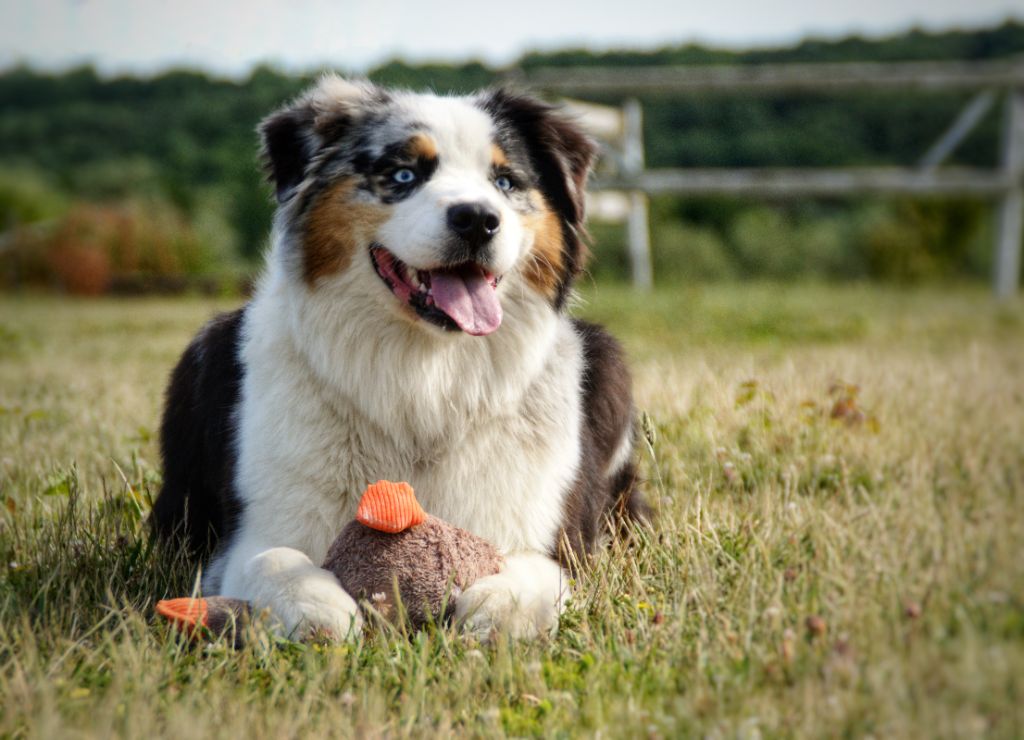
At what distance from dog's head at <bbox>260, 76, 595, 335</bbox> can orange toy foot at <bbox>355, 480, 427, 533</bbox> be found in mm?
580

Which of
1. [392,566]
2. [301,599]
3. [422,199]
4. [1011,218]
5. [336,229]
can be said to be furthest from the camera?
[1011,218]

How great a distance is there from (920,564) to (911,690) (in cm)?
65

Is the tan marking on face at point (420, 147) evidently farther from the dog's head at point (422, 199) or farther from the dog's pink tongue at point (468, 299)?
the dog's pink tongue at point (468, 299)

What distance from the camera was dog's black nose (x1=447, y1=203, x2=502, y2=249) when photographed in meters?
2.75

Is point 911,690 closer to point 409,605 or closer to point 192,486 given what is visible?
point 409,605

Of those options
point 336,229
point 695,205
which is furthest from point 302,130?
point 695,205

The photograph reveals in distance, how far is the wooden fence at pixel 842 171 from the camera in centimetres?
1176

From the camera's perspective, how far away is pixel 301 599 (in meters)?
2.43

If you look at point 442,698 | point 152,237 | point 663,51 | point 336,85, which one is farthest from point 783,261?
point 442,698

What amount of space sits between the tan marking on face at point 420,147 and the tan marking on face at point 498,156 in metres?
0.21

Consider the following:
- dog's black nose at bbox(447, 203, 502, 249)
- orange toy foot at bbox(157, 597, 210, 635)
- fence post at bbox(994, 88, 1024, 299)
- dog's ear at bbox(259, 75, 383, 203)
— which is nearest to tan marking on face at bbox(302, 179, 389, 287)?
dog's ear at bbox(259, 75, 383, 203)

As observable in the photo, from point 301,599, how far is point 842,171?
11251 millimetres

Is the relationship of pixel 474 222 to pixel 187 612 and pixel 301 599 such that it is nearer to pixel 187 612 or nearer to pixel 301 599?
pixel 301 599

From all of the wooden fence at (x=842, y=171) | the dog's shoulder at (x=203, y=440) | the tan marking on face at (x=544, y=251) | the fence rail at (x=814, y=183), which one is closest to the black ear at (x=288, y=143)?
the dog's shoulder at (x=203, y=440)
